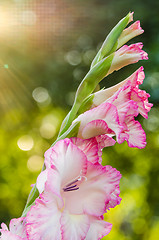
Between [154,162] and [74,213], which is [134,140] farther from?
[154,162]

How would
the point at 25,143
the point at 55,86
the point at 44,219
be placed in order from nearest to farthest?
1. the point at 44,219
2. the point at 25,143
3. the point at 55,86

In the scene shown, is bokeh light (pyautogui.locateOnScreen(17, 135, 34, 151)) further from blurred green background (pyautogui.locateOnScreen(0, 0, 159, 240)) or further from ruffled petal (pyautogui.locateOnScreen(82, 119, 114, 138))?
ruffled petal (pyautogui.locateOnScreen(82, 119, 114, 138))

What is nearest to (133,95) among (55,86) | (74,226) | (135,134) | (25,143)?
(135,134)

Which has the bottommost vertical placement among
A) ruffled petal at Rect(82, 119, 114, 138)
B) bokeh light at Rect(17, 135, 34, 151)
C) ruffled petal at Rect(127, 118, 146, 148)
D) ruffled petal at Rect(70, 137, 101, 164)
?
bokeh light at Rect(17, 135, 34, 151)

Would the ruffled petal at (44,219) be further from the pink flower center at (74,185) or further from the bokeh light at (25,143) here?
the bokeh light at (25,143)

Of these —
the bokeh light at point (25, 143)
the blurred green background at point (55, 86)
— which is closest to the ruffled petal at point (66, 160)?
the blurred green background at point (55, 86)

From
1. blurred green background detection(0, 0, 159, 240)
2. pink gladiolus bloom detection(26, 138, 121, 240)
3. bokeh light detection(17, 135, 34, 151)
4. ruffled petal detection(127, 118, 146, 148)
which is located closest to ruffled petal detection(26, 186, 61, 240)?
Answer: pink gladiolus bloom detection(26, 138, 121, 240)

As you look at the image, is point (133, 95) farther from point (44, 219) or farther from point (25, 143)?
point (25, 143)
